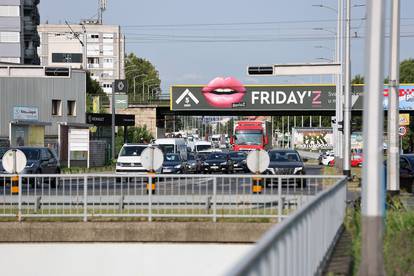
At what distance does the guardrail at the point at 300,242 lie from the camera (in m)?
5.93

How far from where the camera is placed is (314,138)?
108 metres

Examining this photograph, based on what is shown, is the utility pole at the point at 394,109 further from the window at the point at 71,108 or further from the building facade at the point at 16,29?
the building facade at the point at 16,29

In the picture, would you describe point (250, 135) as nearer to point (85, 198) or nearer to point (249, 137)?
point (249, 137)

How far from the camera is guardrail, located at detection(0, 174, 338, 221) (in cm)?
1967

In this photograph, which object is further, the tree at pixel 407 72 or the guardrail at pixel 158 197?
the tree at pixel 407 72

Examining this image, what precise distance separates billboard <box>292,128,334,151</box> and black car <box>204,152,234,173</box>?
2009 inches

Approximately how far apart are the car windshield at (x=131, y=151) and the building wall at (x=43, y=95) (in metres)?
23.4

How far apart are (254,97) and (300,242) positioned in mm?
66720

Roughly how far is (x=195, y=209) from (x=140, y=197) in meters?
1.23

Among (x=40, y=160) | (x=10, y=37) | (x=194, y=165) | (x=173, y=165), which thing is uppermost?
(x=10, y=37)

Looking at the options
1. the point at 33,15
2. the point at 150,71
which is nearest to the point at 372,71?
the point at 33,15

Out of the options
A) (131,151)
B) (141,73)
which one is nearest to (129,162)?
(131,151)

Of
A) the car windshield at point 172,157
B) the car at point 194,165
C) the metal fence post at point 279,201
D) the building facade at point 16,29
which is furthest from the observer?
the building facade at point 16,29

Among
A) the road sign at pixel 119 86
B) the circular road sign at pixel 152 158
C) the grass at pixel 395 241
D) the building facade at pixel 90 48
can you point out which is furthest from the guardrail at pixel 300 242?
the building facade at pixel 90 48
